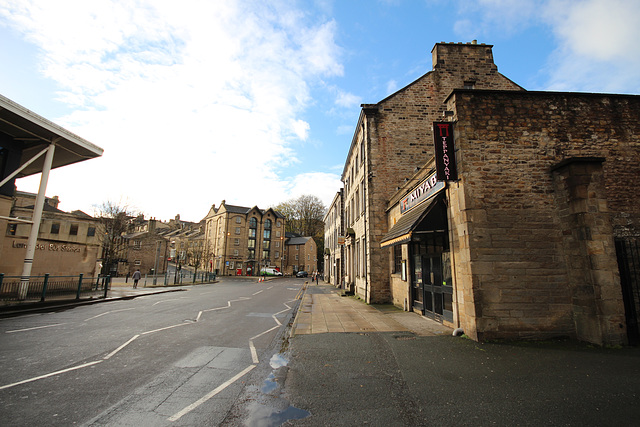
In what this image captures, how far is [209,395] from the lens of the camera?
13.4ft

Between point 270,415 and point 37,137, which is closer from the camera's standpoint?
point 270,415

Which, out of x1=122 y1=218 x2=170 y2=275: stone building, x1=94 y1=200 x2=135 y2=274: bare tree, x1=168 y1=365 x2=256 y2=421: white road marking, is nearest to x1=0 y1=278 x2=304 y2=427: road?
x1=168 y1=365 x2=256 y2=421: white road marking

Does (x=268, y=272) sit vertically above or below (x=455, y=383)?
above

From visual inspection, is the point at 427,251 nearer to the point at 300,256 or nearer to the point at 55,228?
the point at 55,228

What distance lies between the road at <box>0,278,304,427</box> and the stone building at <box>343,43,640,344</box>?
17.3 feet

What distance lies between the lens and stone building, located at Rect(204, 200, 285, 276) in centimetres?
5869

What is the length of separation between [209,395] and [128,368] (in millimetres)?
2033

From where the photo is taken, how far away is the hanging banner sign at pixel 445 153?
7.85 m

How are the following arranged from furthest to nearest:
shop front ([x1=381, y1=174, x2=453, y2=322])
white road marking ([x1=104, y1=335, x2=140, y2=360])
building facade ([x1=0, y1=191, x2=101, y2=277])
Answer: building facade ([x1=0, y1=191, x2=101, y2=277]) < shop front ([x1=381, y1=174, x2=453, y2=322]) < white road marking ([x1=104, y1=335, x2=140, y2=360])

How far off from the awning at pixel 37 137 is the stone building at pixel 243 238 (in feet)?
135

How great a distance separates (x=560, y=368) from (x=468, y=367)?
1576mm

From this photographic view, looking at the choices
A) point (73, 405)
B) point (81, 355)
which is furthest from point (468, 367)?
point (81, 355)

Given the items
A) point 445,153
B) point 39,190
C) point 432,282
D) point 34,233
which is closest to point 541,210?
point 445,153

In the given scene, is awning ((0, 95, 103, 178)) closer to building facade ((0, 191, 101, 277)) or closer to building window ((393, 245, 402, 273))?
building facade ((0, 191, 101, 277))
